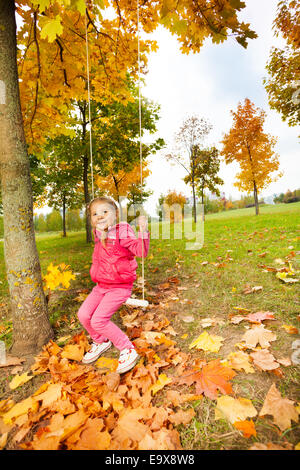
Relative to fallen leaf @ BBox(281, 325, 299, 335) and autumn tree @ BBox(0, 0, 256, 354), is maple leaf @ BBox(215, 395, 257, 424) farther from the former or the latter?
autumn tree @ BBox(0, 0, 256, 354)

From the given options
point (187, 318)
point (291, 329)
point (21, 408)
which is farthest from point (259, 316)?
point (21, 408)

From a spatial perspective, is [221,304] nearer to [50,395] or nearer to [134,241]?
[134,241]

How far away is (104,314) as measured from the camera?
2088 mm

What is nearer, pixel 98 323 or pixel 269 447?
pixel 269 447

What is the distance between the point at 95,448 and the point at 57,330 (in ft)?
5.16

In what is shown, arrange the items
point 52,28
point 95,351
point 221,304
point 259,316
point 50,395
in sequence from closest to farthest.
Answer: point 50,395 → point 52,28 → point 95,351 → point 259,316 → point 221,304

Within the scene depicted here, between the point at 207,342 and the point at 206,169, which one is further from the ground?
the point at 206,169

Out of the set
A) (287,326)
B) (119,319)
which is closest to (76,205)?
(119,319)

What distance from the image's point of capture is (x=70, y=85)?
3.33 m

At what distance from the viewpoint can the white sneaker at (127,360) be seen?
6.22 feet

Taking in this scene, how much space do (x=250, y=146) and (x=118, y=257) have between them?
1727cm

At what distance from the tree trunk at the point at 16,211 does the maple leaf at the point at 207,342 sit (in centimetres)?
156

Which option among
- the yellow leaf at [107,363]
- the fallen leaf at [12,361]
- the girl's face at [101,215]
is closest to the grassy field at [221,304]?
the fallen leaf at [12,361]

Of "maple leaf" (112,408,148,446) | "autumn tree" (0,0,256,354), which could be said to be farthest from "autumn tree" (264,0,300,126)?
"maple leaf" (112,408,148,446)
